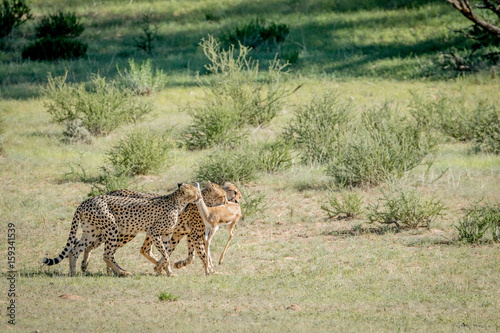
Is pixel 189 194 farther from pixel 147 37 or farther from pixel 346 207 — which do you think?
pixel 147 37

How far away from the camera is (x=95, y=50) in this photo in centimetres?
2331

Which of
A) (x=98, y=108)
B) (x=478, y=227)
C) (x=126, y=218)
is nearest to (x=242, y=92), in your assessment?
(x=98, y=108)

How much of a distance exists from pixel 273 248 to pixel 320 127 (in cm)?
527

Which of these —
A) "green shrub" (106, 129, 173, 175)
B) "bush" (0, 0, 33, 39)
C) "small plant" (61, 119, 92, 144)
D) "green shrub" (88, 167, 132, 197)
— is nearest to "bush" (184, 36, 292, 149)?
"green shrub" (106, 129, 173, 175)

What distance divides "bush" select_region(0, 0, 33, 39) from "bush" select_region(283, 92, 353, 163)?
45.5 ft

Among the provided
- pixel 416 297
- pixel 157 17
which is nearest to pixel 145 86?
pixel 157 17

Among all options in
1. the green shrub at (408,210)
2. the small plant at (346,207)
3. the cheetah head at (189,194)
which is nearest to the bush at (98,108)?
the small plant at (346,207)

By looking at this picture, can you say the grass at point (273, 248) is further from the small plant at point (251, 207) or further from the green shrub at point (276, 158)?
the green shrub at point (276, 158)

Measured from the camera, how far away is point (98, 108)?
50.8 ft

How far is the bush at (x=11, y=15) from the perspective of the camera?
23.8 meters

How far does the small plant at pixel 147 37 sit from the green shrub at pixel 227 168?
11863 millimetres

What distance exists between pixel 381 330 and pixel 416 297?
113 cm

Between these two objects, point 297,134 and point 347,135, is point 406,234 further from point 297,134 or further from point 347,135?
point 297,134

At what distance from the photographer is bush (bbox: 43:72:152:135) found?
15562 mm
